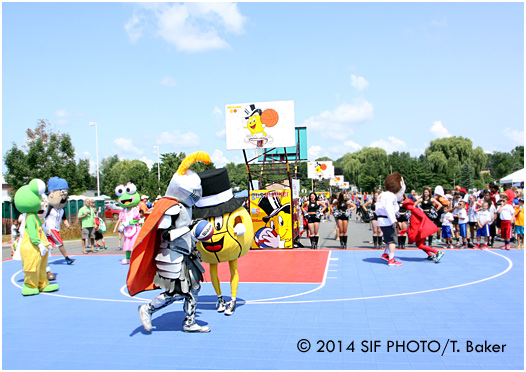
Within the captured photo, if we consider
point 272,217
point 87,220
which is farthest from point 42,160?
point 272,217

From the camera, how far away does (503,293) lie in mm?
7438

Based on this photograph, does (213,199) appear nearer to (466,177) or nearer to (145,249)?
(145,249)

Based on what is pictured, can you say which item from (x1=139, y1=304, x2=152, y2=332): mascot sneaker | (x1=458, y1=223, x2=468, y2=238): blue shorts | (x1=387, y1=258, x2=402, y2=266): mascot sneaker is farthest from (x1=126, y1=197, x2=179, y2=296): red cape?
(x1=458, y1=223, x2=468, y2=238): blue shorts

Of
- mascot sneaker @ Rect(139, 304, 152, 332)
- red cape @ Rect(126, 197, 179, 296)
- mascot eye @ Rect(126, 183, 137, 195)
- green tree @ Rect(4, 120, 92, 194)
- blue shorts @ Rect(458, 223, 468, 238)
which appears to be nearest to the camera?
red cape @ Rect(126, 197, 179, 296)

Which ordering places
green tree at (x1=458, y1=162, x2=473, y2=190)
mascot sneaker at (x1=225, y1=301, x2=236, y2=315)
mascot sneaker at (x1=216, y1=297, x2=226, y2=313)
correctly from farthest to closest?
1. green tree at (x1=458, y1=162, x2=473, y2=190)
2. mascot sneaker at (x1=216, y1=297, x2=226, y2=313)
3. mascot sneaker at (x1=225, y1=301, x2=236, y2=315)

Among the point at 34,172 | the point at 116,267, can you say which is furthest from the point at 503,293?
the point at 34,172

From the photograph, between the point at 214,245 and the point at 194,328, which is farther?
the point at 214,245

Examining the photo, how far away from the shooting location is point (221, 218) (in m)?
6.09

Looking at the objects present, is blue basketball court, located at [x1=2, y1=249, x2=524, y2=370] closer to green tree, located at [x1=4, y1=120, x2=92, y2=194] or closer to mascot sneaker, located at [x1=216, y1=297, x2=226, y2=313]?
mascot sneaker, located at [x1=216, y1=297, x2=226, y2=313]

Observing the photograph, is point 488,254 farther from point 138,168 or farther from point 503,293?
point 138,168

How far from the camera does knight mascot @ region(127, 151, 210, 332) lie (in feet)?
18.1

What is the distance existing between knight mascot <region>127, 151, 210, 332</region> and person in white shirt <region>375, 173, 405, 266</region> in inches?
237

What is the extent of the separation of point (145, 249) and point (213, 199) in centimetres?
120

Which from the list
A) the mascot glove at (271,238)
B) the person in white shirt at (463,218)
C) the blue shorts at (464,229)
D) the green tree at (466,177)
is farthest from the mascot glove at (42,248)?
the green tree at (466,177)
